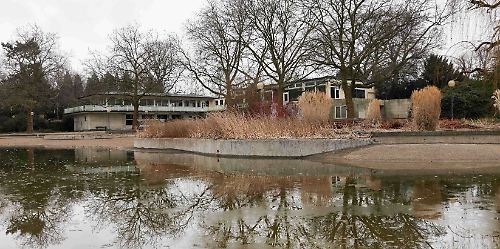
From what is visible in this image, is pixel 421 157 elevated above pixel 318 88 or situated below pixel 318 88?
below

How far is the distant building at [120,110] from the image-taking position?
204ft

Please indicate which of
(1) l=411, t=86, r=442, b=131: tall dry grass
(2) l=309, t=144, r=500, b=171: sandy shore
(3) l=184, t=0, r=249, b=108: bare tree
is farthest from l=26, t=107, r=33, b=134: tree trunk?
(1) l=411, t=86, r=442, b=131: tall dry grass

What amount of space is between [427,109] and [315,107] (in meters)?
4.96

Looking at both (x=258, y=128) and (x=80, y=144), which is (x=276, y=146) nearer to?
(x=258, y=128)

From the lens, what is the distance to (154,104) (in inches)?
2702

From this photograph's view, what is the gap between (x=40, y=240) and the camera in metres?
6.47

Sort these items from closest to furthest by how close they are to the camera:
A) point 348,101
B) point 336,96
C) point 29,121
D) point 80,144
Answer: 1. point 348,101
2. point 80,144
3. point 336,96
4. point 29,121

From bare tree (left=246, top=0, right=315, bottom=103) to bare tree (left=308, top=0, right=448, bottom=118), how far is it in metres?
1.58

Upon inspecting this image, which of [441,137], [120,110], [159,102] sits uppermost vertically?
[159,102]

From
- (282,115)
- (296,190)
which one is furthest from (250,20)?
(296,190)

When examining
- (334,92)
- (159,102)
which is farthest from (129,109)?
(334,92)

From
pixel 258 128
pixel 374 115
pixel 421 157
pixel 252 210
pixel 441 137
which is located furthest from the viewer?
pixel 374 115

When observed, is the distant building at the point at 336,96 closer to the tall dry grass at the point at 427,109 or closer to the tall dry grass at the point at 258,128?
the tall dry grass at the point at 258,128

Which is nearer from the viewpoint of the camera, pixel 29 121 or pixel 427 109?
pixel 427 109
